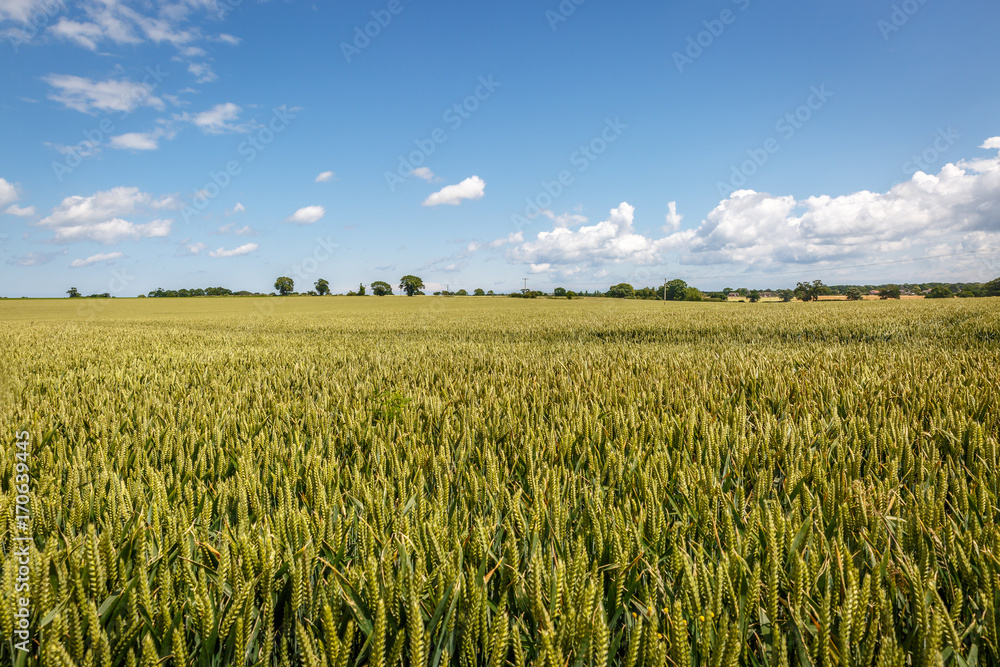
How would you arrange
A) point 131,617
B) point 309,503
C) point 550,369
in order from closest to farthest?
point 131,617 → point 309,503 → point 550,369

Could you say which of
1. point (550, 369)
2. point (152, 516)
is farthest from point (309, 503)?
point (550, 369)

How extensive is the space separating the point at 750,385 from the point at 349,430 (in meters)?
A: 2.99

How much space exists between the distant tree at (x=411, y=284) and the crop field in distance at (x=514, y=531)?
291 ft

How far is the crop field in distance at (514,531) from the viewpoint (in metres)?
0.92

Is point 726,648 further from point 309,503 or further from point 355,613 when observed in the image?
point 309,503

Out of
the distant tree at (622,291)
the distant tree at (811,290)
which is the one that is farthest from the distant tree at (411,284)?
the distant tree at (811,290)

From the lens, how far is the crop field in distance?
36.2 inches

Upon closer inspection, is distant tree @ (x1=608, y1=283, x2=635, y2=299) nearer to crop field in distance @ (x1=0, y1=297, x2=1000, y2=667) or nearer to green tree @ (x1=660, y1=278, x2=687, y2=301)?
green tree @ (x1=660, y1=278, x2=687, y2=301)

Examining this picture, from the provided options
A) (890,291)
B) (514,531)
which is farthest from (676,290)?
(514,531)

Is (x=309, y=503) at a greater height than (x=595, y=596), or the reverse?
(x=595, y=596)

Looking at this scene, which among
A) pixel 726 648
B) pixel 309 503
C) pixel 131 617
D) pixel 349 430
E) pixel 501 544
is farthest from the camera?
pixel 349 430

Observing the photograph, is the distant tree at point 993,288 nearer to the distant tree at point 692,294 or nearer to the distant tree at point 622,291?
the distant tree at point 692,294

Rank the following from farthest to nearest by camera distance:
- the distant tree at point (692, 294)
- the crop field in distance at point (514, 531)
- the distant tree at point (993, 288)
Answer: the distant tree at point (692, 294)
the distant tree at point (993, 288)
the crop field in distance at point (514, 531)

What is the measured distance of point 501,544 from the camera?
1389 mm
